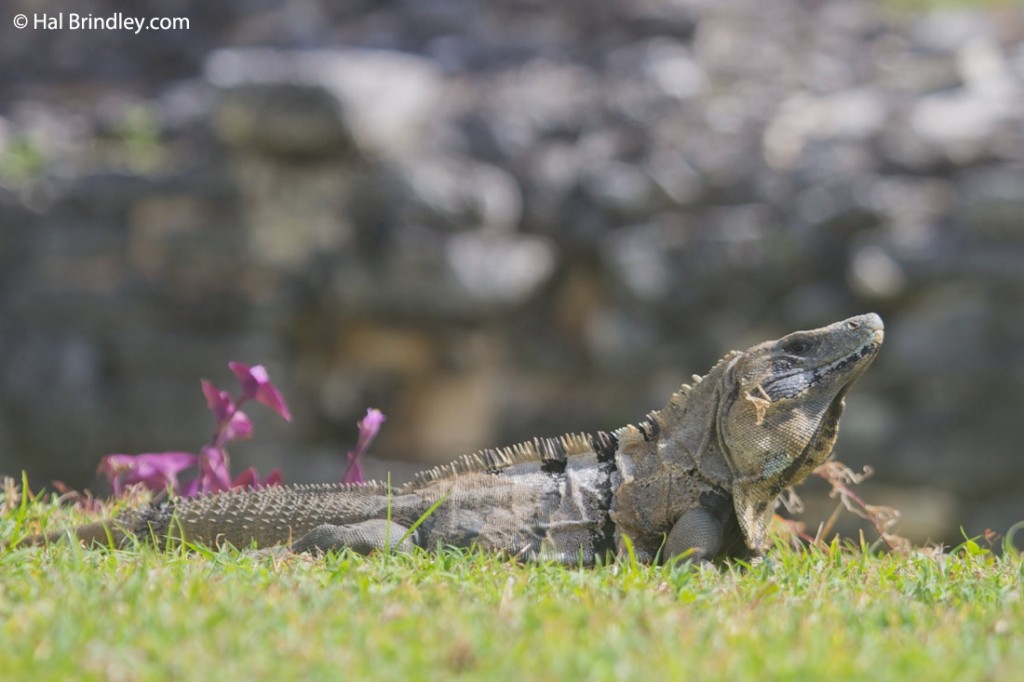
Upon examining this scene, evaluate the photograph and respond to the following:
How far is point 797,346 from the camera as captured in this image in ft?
14.4

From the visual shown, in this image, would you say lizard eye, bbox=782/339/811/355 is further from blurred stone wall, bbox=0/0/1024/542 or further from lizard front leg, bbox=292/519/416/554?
blurred stone wall, bbox=0/0/1024/542

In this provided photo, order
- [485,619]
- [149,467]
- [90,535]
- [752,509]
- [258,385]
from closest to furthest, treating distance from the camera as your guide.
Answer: [485,619], [752,509], [90,535], [258,385], [149,467]

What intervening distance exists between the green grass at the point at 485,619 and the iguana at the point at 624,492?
0.21m

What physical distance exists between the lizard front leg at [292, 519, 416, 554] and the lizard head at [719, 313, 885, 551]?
1193mm

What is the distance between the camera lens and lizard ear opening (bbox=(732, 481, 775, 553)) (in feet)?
14.0

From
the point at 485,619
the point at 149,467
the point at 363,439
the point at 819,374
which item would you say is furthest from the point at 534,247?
the point at 485,619

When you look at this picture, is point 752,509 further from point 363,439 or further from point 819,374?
point 363,439

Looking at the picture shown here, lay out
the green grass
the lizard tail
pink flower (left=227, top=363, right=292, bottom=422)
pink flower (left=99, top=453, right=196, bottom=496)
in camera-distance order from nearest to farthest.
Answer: the green grass
the lizard tail
pink flower (left=227, top=363, right=292, bottom=422)
pink flower (left=99, top=453, right=196, bottom=496)

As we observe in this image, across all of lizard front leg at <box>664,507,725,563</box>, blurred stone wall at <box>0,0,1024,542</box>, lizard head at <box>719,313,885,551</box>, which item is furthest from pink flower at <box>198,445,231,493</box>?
blurred stone wall at <box>0,0,1024,542</box>

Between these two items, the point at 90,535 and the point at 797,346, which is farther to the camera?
the point at 90,535

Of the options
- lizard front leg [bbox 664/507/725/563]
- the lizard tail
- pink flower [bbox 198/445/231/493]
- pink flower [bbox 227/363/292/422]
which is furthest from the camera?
pink flower [bbox 198/445/231/493]

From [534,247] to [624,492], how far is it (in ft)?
27.1

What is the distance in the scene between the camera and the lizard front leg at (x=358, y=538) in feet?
14.0

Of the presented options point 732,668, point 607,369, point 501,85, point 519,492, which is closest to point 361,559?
point 519,492
